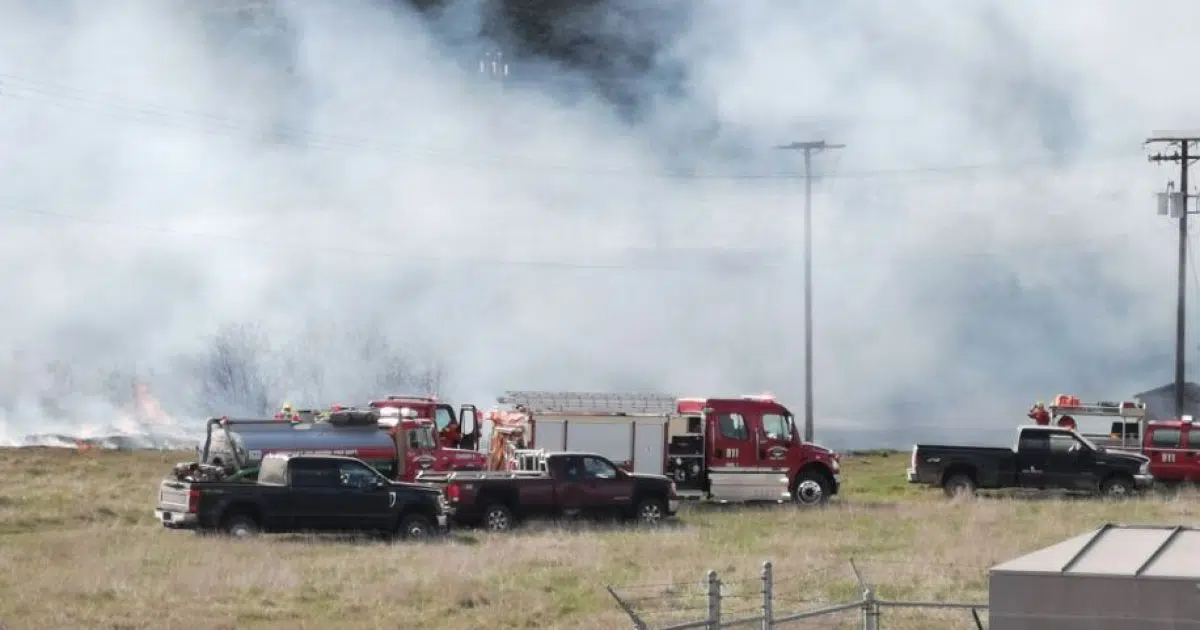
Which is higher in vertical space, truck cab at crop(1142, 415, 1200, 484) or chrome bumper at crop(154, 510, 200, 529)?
truck cab at crop(1142, 415, 1200, 484)

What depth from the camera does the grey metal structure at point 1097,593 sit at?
458 inches

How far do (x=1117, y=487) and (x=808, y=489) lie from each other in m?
8.20

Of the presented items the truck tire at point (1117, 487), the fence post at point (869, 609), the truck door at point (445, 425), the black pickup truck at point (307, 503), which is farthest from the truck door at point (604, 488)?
the fence post at point (869, 609)

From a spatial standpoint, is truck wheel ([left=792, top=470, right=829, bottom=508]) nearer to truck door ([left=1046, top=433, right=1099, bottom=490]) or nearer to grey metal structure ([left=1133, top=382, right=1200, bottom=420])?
truck door ([left=1046, top=433, right=1099, bottom=490])

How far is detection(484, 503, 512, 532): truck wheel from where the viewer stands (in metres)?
35.6

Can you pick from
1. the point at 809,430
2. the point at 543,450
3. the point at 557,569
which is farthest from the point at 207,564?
the point at 809,430

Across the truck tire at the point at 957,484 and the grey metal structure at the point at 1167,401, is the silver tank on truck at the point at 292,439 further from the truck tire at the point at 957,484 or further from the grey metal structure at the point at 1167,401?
the grey metal structure at the point at 1167,401

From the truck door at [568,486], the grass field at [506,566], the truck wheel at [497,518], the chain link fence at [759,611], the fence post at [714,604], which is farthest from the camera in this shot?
the truck door at [568,486]

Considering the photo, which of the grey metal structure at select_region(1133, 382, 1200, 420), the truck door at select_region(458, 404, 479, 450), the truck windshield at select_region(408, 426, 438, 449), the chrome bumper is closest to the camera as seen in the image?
the chrome bumper

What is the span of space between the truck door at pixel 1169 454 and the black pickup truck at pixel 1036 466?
11.4 feet

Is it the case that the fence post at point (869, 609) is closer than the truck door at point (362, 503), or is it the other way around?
the fence post at point (869, 609)

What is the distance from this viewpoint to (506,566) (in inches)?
1086

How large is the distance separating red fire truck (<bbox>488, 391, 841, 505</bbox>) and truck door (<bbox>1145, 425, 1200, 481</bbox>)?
10.8 m

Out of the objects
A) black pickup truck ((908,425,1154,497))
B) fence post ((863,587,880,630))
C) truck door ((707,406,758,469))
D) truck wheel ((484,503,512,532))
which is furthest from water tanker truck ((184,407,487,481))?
fence post ((863,587,880,630))
